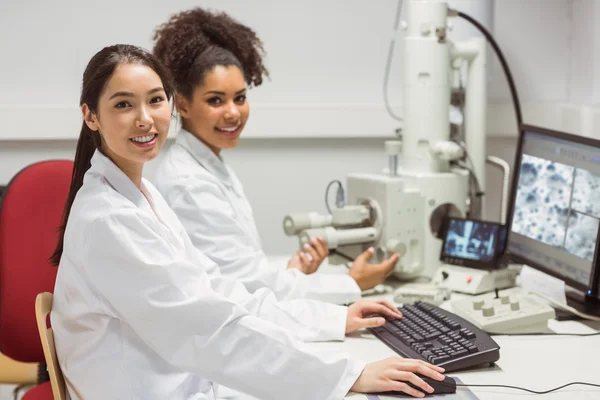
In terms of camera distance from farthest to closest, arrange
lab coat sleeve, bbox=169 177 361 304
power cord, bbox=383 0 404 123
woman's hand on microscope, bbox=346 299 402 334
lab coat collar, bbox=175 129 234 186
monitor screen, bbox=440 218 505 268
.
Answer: power cord, bbox=383 0 404 123 → monitor screen, bbox=440 218 505 268 → lab coat collar, bbox=175 129 234 186 → lab coat sleeve, bbox=169 177 361 304 → woman's hand on microscope, bbox=346 299 402 334

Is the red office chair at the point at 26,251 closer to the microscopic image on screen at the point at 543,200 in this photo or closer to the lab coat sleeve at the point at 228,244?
the lab coat sleeve at the point at 228,244

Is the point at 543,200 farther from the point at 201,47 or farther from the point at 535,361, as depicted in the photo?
the point at 201,47

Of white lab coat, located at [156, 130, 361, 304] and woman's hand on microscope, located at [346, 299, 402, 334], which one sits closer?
woman's hand on microscope, located at [346, 299, 402, 334]

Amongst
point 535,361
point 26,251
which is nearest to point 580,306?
point 535,361

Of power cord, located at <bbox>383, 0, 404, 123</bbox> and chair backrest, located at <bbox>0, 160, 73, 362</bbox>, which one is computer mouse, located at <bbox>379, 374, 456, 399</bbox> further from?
power cord, located at <bbox>383, 0, 404, 123</bbox>

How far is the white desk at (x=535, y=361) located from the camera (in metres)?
1.26

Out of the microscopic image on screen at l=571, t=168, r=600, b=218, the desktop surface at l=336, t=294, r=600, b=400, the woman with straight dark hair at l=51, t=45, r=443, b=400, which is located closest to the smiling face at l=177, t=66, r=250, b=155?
the woman with straight dark hair at l=51, t=45, r=443, b=400

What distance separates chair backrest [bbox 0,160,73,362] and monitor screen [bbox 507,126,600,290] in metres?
1.09

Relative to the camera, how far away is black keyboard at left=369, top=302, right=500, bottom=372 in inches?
52.7

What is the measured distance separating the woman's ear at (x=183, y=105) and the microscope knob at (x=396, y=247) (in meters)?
0.59

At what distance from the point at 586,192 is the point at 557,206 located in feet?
0.35

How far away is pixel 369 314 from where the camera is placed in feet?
5.22

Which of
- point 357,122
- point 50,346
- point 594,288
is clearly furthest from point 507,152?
point 50,346

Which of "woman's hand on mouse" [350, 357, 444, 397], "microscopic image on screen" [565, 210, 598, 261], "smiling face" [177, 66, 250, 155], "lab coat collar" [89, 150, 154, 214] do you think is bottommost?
"woman's hand on mouse" [350, 357, 444, 397]
